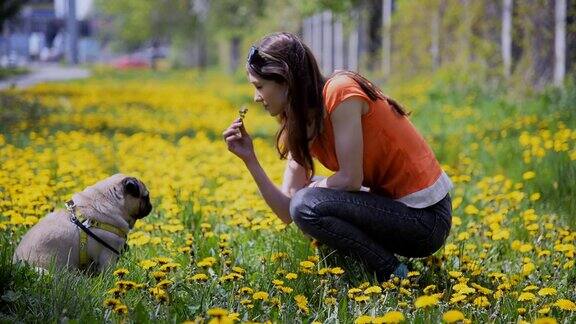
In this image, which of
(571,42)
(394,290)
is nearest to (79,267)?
(394,290)

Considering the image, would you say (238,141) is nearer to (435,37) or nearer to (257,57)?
(257,57)

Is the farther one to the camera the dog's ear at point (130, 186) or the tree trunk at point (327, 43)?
the tree trunk at point (327, 43)

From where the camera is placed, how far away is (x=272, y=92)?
371 cm

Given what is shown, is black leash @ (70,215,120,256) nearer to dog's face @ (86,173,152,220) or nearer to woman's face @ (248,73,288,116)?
dog's face @ (86,173,152,220)

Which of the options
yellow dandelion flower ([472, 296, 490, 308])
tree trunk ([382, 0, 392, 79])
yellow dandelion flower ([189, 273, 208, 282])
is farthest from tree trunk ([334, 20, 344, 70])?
yellow dandelion flower ([472, 296, 490, 308])

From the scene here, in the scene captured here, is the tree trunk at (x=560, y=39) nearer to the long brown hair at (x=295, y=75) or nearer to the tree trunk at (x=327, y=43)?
the long brown hair at (x=295, y=75)

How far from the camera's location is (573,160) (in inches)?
228

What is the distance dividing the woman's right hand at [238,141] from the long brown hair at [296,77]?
0.21 metres

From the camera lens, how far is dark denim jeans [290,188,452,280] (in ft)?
12.4

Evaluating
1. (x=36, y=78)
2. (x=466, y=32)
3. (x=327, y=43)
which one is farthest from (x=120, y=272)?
(x=36, y=78)

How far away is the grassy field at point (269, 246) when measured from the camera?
122 inches

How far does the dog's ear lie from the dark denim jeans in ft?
2.79

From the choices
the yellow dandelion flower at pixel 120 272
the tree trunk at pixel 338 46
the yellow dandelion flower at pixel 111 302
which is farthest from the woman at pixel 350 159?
the tree trunk at pixel 338 46

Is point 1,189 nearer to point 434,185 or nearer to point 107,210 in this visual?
point 107,210
